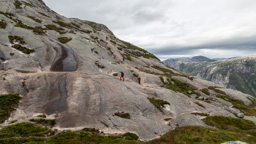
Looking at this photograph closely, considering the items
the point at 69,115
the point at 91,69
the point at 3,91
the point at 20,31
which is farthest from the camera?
the point at 20,31

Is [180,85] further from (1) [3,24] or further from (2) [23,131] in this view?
(1) [3,24]

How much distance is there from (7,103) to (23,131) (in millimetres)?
8648

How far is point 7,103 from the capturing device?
68.0 ft

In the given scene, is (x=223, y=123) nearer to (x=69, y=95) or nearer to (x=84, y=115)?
(x=84, y=115)

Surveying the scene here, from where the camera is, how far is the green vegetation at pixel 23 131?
49.7 feet

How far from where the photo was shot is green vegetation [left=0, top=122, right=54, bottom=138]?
49.7ft

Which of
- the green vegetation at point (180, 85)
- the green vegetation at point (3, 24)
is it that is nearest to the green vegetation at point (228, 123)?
the green vegetation at point (180, 85)

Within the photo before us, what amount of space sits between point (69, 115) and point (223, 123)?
36.2 metres

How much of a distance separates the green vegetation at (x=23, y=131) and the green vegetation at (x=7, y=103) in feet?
10.8

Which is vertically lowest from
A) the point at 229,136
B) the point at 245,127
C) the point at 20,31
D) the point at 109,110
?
the point at 245,127

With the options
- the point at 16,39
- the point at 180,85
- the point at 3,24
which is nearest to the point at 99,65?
the point at 16,39

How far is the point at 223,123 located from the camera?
96.6 ft

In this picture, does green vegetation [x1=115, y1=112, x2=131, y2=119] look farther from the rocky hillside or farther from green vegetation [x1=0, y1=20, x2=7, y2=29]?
green vegetation [x1=0, y1=20, x2=7, y2=29]

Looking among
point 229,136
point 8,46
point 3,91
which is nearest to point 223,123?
point 229,136
